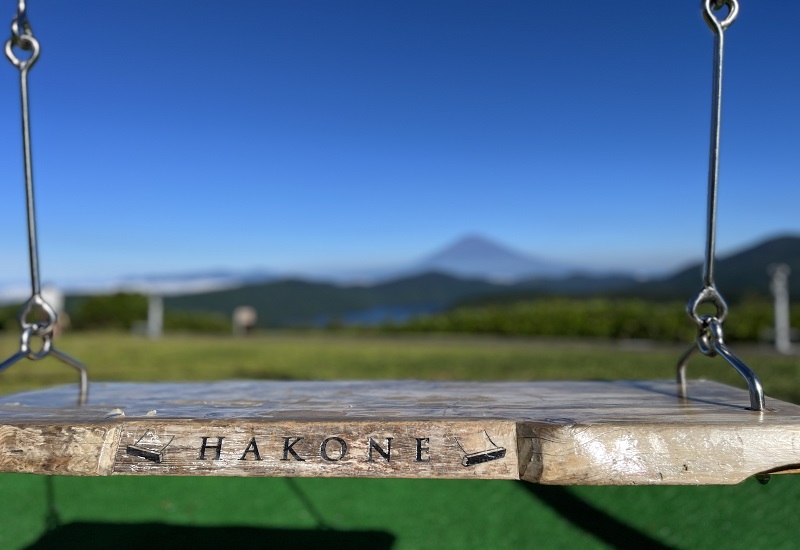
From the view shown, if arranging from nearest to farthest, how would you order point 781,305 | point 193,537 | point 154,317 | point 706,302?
1. point 706,302
2. point 193,537
3. point 781,305
4. point 154,317

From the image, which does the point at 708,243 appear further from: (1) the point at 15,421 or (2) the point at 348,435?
(1) the point at 15,421

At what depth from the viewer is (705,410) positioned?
4.52 feet

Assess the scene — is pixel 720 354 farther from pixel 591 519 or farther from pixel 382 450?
pixel 591 519

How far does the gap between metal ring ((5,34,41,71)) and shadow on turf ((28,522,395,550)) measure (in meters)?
1.68

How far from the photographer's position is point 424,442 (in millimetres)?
1221

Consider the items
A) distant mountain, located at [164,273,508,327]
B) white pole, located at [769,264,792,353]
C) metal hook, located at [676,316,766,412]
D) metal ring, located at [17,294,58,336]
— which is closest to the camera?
metal hook, located at [676,316,766,412]

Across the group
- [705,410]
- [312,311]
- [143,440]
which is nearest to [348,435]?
[143,440]

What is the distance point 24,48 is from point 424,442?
1477 mm

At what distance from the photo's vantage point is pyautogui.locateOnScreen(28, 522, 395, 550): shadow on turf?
8.65ft

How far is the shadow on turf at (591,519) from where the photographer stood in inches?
104

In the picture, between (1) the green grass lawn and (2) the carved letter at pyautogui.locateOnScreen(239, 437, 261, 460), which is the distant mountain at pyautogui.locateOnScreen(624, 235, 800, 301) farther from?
(2) the carved letter at pyautogui.locateOnScreen(239, 437, 261, 460)

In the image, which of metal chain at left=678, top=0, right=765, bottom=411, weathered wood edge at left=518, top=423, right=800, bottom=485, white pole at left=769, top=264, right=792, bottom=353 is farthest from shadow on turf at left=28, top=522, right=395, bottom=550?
white pole at left=769, top=264, right=792, bottom=353

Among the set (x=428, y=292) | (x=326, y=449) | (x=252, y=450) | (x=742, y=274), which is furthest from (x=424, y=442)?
(x=428, y=292)

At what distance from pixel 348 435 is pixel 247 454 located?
18cm
